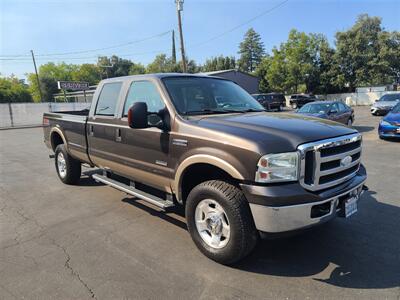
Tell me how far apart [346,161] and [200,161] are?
1556 millimetres

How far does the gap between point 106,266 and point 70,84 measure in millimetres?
39419

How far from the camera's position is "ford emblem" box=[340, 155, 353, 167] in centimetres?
337

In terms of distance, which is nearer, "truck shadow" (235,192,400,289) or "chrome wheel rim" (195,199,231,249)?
"truck shadow" (235,192,400,289)

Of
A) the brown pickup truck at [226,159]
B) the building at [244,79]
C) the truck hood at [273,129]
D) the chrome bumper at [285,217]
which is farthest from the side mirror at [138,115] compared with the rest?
the building at [244,79]

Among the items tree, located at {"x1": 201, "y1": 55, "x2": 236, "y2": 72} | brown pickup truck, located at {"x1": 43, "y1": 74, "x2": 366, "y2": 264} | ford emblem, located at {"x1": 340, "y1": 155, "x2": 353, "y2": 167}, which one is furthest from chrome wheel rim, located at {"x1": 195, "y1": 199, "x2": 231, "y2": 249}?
tree, located at {"x1": 201, "y1": 55, "x2": 236, "y2": 72}

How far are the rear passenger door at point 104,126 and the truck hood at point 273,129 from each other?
1738 millimetres

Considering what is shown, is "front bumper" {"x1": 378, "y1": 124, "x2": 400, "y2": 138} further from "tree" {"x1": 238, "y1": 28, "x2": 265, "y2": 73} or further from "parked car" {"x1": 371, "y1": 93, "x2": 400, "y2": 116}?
"tree" {"x1": 238, "y1": 28, "x2": 265, "y2": 73}

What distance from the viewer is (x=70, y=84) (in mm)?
38875

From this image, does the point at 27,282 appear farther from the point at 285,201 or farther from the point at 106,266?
the point at 285,201

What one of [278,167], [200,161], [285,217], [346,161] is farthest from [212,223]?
[346,161]

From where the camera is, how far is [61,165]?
6871 mm

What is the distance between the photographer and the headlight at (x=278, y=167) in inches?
115

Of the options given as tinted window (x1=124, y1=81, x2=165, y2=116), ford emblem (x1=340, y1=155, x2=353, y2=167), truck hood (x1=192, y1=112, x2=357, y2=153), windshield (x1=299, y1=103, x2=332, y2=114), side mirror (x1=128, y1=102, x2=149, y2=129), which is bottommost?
windshield (x1=299, y1=103, x2=332, y2=114)

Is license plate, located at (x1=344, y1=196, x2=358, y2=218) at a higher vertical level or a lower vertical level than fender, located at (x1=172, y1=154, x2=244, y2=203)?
lower
